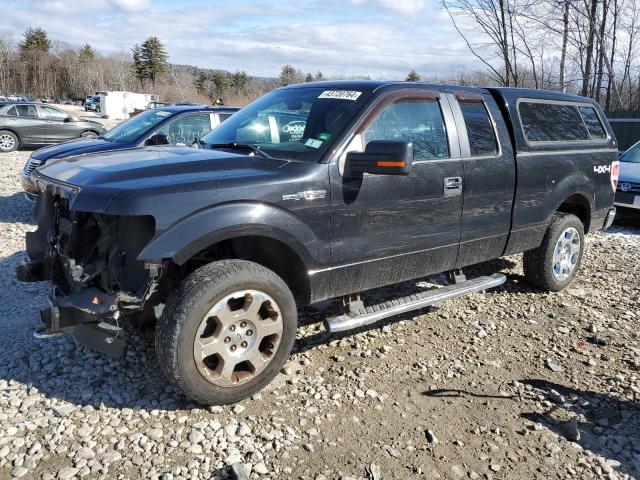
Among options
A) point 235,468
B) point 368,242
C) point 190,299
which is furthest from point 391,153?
point 235,468

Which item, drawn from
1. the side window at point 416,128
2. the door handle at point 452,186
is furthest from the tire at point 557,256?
the side window at point 416,128

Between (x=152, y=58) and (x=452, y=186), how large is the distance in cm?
10051

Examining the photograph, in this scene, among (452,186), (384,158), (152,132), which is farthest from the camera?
(152,132)

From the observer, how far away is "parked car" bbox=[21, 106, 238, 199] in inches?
299

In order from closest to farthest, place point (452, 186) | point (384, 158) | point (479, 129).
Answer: point (384, 158)
point (452, 186)
point (479, 129)

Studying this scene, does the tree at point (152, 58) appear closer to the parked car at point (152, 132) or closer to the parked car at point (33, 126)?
the parked car at point (33, 126)

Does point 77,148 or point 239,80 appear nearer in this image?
point 77,148

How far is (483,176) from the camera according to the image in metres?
4.41

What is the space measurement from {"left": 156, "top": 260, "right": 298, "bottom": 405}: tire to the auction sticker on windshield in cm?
148

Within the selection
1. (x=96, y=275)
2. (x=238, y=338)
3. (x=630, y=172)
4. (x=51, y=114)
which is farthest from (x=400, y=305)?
(x=51, y=114)

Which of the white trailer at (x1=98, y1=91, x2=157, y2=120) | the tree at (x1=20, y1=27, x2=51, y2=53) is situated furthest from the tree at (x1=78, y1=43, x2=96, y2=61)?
the white trailer at (x1=98, y1=91, x2=157, y2=120)

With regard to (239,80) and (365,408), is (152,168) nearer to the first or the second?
(365,408)

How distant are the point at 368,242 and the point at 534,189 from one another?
2.04 meters

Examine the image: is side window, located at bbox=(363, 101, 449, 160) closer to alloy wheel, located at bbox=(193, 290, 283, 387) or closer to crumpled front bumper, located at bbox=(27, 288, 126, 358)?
alloy wheel, located at bbox=(193, 290, 283, 387)
